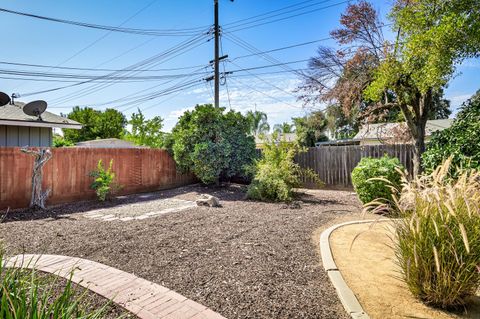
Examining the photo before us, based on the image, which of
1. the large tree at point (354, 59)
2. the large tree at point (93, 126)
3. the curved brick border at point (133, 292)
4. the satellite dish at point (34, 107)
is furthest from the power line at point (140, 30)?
the large tree at point (93, 126)

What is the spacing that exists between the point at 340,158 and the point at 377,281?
8434 millimetres

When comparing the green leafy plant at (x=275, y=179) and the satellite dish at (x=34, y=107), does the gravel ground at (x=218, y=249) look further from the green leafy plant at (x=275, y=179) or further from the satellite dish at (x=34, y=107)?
the satellite dish at (x=34, y=107)

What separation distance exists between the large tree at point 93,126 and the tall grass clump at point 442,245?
97.8 ft

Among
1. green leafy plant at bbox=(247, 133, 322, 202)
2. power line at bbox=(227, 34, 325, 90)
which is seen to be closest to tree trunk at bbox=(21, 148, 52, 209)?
green leafy plant at bbox=(247, 133, 322, 202)

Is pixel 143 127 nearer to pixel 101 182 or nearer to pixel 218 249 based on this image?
pixel 101 182

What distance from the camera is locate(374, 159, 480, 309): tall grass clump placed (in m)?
2.40

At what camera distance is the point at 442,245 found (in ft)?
7.91

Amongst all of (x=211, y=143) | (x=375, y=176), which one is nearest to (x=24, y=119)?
(x=211, y=143)

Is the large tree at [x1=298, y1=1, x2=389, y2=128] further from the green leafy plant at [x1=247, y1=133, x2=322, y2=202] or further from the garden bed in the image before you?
the garden bed

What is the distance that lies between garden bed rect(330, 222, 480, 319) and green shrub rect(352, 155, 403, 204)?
78.3 inches

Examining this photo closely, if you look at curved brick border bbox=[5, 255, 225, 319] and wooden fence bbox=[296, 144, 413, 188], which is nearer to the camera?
curved brick border bbox=[5, 255, 225, 319]

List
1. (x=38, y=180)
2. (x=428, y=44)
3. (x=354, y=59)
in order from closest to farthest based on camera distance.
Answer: (x=428, y=44) < (x=38, y=180) < (x=354, y=59)

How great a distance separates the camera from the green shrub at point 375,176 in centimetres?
650

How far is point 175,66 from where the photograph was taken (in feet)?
60.3
